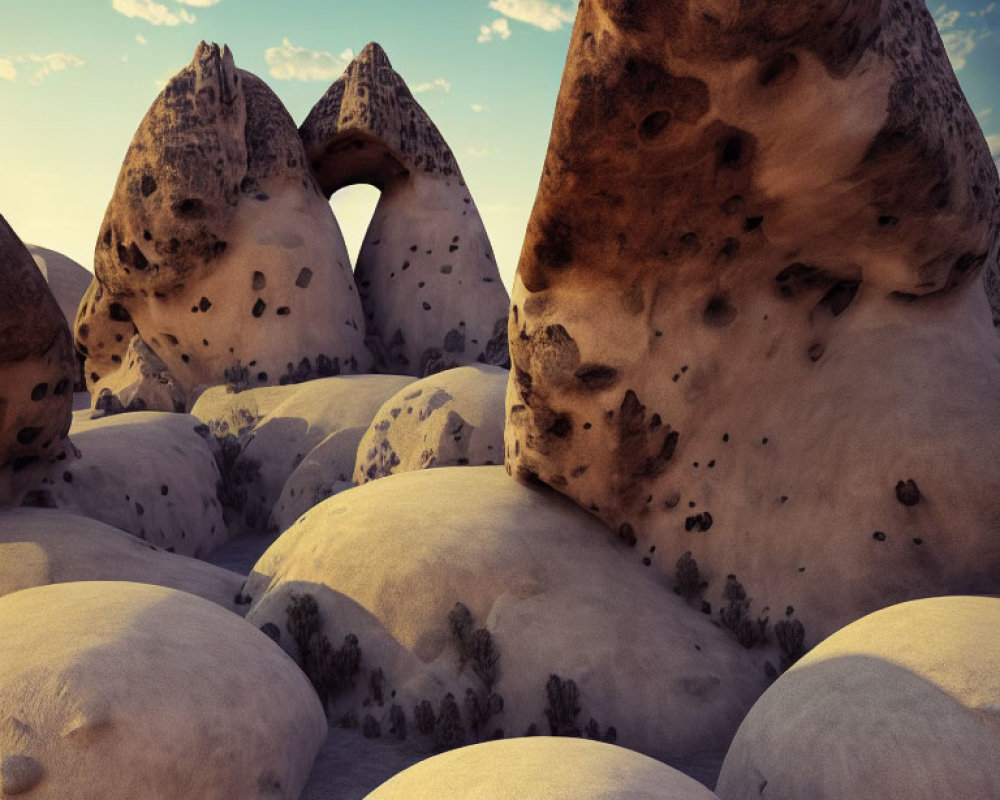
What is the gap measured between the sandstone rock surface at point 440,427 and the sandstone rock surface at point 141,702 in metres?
3.87

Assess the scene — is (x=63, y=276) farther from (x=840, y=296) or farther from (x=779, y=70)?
(x=779, y=70)

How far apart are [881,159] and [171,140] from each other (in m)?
9.47

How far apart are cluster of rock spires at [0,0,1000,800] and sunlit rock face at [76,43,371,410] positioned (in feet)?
18.3

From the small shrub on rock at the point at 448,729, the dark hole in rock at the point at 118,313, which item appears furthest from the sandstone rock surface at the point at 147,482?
the dark hole in rock at the point at 118,313

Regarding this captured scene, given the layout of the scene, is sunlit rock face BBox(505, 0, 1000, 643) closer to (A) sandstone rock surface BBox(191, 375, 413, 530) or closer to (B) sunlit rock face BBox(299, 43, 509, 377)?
(A) sandstone rock surface BBox(191, 375, 413, 530)

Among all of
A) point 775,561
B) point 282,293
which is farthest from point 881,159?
point 282,293

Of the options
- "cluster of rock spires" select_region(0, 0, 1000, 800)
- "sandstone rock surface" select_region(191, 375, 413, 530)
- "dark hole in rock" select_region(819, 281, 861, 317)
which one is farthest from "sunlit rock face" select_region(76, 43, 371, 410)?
"dark hole in rock" select_region(819, 281, 861, 317)

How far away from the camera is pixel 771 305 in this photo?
573 centimetres

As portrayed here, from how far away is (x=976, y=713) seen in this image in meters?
2.88

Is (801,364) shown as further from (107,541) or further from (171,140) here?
(171,140)

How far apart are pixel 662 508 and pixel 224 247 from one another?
8.60 metres

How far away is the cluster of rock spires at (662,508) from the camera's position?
11.1 ft

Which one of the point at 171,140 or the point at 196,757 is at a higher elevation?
the point at 171,140

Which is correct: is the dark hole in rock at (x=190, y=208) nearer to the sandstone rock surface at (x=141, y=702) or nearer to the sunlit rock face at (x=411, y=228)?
the sunlit rock face at (x=411, y=228)
